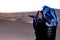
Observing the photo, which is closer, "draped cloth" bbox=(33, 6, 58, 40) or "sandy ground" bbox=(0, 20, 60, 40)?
"draped cloth" bbox=(33, 6, 58, 40)

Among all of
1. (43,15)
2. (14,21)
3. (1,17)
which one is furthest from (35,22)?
(1,17)

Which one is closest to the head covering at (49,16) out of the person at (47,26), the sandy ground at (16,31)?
the person at (47,26)

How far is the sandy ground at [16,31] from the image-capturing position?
99cm

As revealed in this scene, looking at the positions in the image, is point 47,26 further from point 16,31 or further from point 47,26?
point 16,31

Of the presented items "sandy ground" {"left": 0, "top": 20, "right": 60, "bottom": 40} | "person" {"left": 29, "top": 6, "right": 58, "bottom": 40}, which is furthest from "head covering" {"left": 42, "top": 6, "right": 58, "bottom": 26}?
"sandy ground" {"left": 0, "top": 20, "right": 60, "bottom": 40}

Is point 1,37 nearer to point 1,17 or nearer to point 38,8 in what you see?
point 1,17

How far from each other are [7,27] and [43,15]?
0.36 metres

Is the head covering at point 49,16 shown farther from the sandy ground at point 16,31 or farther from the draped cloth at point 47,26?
the sandy ground at point 16,31

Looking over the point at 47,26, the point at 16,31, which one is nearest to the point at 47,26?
the point at 47,26

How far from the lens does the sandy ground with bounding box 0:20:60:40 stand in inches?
38.9

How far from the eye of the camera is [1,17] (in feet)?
3.55

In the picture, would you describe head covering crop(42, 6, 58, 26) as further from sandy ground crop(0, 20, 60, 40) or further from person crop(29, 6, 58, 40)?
sandy ground crop(0, 20, 60, 40)

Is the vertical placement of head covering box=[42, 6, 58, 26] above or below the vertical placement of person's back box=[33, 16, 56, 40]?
above

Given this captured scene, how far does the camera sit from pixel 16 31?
102 cm
